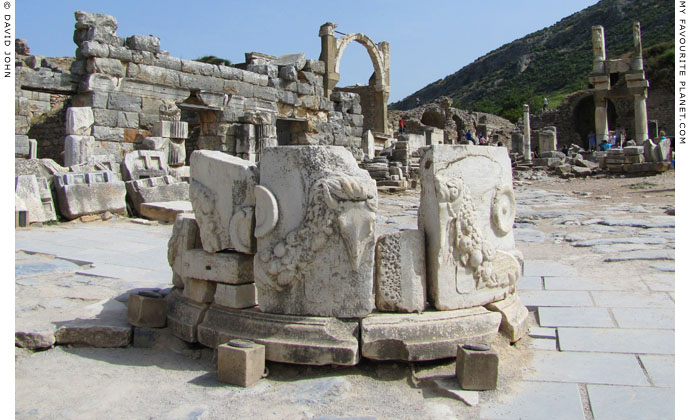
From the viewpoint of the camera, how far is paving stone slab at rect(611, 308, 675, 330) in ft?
12.8

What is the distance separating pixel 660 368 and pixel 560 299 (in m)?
1.41

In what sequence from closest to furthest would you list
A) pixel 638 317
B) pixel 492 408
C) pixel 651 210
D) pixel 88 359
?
pixel 492 408, pixel 88 359, pixel 638 317, pixel 651 210

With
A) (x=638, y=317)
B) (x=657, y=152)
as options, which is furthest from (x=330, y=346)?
(x=657, y=152)

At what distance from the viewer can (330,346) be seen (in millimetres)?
3209

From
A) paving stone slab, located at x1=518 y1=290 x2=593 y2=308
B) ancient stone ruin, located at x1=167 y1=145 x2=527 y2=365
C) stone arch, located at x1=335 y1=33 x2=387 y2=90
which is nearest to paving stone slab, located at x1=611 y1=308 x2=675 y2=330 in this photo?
paving stone slab, located at x1=518 y1=290 x2=593 y2=308

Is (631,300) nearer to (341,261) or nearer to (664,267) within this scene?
(664,267)

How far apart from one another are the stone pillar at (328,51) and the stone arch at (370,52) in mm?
237

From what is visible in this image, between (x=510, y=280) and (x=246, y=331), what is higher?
(x=510, y=280)

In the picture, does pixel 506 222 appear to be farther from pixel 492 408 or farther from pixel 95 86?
pixel 95 86

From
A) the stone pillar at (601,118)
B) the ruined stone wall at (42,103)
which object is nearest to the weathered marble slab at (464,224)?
the ruined stone wall at (42,103)

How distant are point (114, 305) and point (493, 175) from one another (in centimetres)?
304

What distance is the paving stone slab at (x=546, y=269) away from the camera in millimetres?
5465

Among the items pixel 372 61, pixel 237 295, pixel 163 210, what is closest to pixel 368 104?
pixel 372 61

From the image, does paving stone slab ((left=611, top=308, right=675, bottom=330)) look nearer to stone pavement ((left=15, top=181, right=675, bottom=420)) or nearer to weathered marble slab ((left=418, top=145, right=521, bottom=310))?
stone pavement ((left=15, top=181, right=675, bottom=420))
